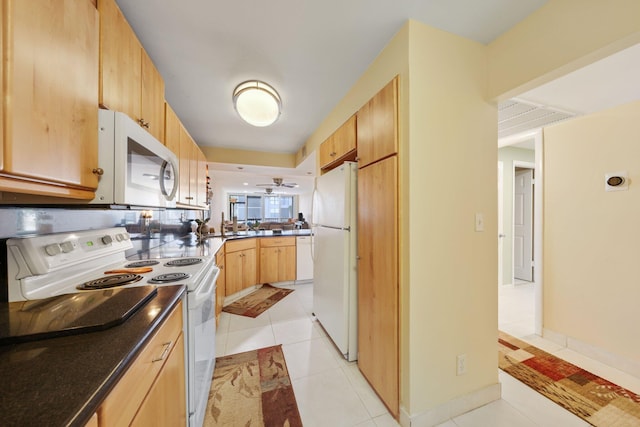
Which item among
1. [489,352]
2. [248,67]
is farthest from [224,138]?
[489,352]

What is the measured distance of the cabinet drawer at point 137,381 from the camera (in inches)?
20.1

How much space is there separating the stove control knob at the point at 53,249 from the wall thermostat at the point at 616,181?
3.84 m

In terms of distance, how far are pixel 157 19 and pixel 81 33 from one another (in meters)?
0.66

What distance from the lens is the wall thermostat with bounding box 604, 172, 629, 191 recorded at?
1.86 m

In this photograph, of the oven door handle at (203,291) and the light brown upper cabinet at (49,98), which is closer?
the light brown upper cabinet at (49,98)

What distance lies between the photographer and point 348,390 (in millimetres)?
1649

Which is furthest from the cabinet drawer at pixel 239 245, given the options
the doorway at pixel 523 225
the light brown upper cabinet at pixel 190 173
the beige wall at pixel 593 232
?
the doorway at pixel 523 225

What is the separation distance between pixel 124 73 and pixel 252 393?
2.17 meters

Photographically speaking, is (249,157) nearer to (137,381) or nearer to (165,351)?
(165,351)

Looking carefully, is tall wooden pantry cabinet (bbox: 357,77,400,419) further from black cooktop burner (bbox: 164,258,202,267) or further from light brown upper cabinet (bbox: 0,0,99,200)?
light brown upper cabinet (bbox: 0,0,99,200)

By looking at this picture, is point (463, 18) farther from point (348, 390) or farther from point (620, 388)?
A: point (620, 388)

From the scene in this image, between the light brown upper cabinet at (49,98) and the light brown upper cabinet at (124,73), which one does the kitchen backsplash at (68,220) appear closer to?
the light brown upper cabinet at (49,98)

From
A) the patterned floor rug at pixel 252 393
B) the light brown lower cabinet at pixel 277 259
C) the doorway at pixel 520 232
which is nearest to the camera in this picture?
the patterned floor rug at pixel 252 393

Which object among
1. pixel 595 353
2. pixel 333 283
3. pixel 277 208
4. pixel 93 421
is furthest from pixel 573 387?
pixel 277 208
